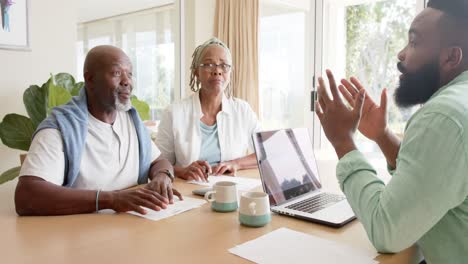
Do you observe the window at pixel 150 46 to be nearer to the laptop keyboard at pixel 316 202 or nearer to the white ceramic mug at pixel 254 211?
the laptop keyboard at pixel 316 202

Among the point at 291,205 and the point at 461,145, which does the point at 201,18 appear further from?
the point at 461,145

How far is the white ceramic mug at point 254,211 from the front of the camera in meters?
1.13

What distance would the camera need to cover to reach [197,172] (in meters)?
1.76

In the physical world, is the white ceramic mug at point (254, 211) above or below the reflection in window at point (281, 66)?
below

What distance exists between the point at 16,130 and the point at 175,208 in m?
1.65

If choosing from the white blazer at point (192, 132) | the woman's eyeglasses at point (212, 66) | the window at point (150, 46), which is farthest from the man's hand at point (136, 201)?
the window at point (150, 46)

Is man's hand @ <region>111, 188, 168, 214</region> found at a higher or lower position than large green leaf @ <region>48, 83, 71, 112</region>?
lower

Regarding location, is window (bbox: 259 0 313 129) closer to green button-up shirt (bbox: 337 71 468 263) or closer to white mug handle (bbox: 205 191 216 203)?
white mug handle (bbox: 205 191 216 203)

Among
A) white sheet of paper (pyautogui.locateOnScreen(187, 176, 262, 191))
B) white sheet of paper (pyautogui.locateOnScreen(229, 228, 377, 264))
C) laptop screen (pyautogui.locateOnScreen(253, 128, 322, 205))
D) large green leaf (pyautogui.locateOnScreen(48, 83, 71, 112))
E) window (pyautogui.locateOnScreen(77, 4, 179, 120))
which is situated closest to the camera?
white sheet of paper (pyautogui.locateOnScreen(229, 228, 377, 264))

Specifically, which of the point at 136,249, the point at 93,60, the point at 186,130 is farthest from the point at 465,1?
the point at 186,130

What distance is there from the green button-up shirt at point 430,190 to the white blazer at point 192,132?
127 centimetres

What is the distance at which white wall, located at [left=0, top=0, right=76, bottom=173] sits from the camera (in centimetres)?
269

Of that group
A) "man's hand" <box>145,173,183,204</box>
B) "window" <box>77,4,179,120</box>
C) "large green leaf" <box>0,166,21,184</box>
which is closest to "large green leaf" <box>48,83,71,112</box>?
"large green leaf" <box>0,166,21,184</box>

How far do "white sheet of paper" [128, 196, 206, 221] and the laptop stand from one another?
270mm
